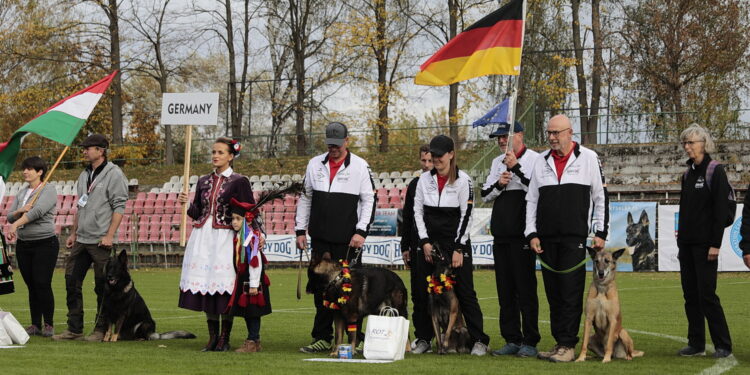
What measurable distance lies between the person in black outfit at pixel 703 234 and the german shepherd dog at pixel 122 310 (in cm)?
518

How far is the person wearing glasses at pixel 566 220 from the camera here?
795 cm

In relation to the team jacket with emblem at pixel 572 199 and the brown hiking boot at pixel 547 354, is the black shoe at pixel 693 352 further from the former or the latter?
the team jacket with emblem at pixel 572 199

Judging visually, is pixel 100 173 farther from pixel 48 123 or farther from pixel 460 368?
pixel 460 368

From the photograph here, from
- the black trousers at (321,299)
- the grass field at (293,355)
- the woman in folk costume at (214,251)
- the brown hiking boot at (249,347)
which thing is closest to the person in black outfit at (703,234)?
the grass field at (293,355)

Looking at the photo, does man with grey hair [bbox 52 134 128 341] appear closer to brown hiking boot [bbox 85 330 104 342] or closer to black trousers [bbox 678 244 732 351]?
brown hiking boot [bbox 85 330 104 342]

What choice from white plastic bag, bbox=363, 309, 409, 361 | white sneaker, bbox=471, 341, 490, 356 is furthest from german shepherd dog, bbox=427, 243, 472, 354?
white plastic bag, bbox=363, 309, 409, 361

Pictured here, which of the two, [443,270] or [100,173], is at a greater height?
[100,173]

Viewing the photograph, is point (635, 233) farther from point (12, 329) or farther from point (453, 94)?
point (12, 329)

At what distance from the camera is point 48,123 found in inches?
401

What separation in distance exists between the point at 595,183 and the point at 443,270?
5.17 feet

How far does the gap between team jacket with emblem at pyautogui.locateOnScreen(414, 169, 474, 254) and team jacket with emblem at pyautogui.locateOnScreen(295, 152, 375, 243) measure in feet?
1.88

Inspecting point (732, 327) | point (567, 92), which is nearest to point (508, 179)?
point (732, 327)

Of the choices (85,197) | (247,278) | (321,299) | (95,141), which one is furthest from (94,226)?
(321,299)

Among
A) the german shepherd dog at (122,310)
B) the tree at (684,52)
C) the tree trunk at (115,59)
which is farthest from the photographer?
the tree trunk at (115,59)
